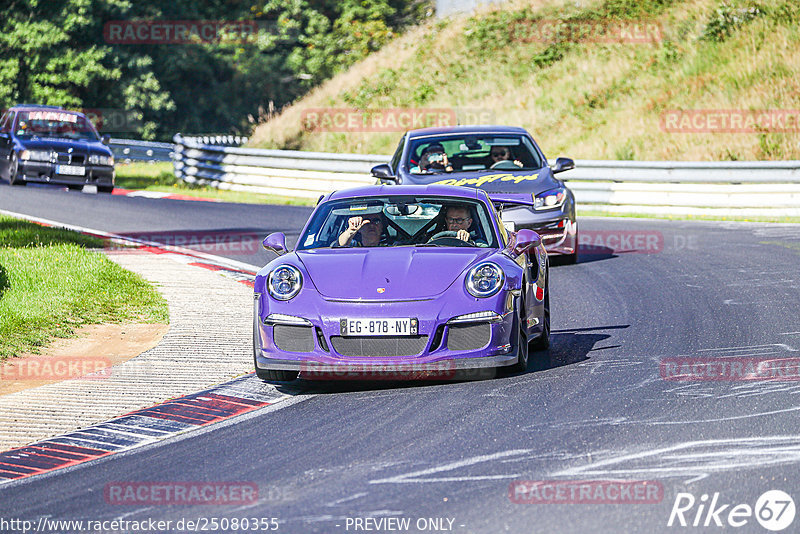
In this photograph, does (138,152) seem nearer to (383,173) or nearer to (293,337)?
(383,173)

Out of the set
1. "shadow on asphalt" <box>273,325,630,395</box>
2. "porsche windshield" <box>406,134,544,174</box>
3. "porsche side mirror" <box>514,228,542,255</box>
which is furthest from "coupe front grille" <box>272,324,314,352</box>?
"porsche windshield" <box>406,134,544,174</box>

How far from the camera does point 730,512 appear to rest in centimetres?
522

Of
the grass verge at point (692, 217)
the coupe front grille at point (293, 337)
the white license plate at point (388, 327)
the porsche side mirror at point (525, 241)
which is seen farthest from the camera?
the grass verge at point (692, 217)

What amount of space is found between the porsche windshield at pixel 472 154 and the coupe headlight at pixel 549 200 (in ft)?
2.33

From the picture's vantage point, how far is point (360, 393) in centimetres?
802

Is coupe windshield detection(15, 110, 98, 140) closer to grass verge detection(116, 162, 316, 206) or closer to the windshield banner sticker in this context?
grass verge detection(116, 162, 316, 206)

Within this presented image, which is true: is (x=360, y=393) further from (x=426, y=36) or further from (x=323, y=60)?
(x=323, y=60)

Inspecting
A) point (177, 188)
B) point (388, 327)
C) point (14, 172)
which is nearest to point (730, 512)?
point (388, 327)

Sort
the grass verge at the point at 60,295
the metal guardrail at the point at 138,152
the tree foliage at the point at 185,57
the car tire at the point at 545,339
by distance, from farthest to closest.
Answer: the tree foliage at the point at 185,57 → the metal guardrail at the point at 138,152 → the grass verge at the point at 60,295 → the car tire at the point at 545,339

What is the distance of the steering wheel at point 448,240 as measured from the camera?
8.95 metres

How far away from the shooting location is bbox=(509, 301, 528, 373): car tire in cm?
821

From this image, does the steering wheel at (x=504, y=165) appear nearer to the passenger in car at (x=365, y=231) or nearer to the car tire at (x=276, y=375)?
the passenger in car at (x=365, y=231)

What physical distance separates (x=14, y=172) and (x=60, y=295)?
14836mm

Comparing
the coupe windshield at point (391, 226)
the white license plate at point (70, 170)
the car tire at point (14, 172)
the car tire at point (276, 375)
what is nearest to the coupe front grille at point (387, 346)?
the car tire at point (276, 375)
